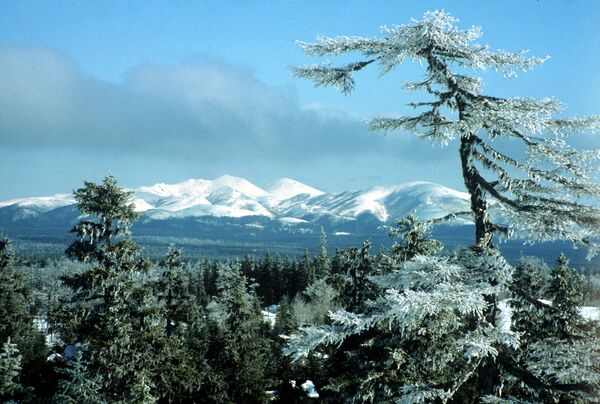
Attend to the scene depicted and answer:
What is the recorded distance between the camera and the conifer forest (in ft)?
22.6

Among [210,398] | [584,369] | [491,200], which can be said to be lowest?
[210,398]

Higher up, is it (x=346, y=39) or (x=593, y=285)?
(x=346, y=39)

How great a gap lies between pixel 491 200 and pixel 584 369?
10.3 ft

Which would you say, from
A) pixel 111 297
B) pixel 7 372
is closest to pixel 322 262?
pixel 7 372

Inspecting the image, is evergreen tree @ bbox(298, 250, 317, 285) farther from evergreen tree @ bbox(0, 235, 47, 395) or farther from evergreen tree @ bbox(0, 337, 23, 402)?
evergreen tree @ bbox(0, 337, 23, 402)

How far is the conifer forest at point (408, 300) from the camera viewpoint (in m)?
6.89

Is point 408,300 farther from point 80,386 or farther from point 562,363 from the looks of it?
point 80,386

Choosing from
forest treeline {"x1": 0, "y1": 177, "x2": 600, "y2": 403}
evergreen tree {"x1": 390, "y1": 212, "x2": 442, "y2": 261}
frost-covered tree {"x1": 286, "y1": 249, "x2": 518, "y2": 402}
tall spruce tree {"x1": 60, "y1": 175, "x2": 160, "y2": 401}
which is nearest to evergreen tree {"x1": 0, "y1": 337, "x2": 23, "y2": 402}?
forest treeline {"x1": 0, "y1": 177, "x2": 600, "y2": 403}

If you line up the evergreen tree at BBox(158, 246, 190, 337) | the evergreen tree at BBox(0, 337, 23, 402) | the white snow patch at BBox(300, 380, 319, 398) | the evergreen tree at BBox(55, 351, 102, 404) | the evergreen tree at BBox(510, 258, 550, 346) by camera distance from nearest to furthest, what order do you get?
the evergreen tree at BBox(510, 258, 550, 346), the evergreen tree at BBox(55, 351, 102, 404), the evergreen tree at BBox(0, 337, 23, 402), the evergreen tree at BBox(158, 246, 190, 337), the white snow patch at BBox(300, 380, 319, 398)

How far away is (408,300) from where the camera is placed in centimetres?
607

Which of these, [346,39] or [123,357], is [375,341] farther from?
[346,39]

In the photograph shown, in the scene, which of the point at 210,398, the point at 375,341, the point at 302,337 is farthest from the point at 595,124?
the point at 210,398

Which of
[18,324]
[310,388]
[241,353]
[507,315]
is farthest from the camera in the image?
[507,315]

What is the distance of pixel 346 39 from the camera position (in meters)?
7.84
